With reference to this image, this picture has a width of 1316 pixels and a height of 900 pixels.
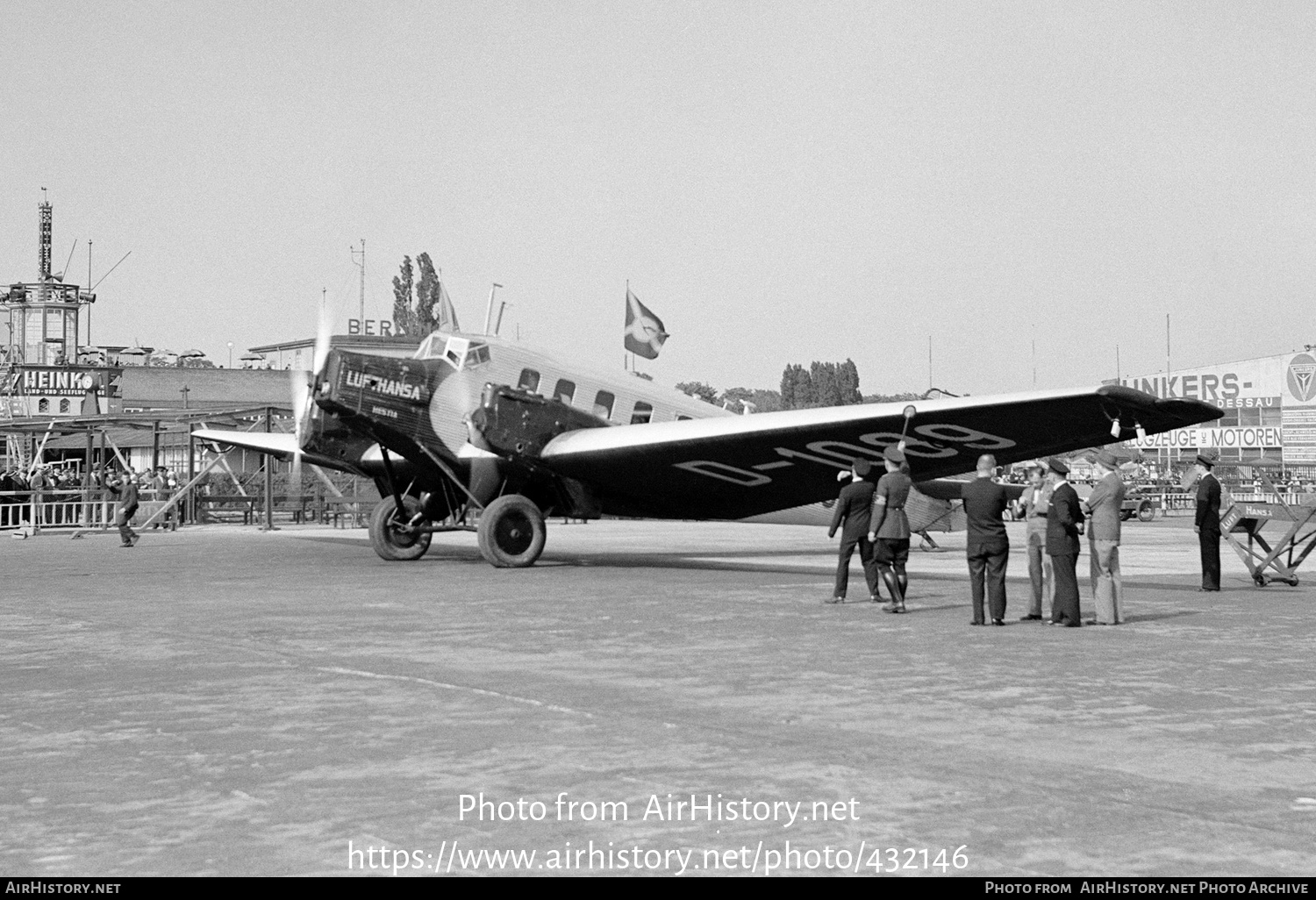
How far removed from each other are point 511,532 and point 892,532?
8851mm

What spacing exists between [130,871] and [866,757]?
386 centimetres

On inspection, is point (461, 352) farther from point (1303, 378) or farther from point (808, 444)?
point (1303, 378)

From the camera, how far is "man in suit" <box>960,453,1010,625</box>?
14164 mm

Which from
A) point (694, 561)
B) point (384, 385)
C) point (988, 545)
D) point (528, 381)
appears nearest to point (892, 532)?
point (988, 545)

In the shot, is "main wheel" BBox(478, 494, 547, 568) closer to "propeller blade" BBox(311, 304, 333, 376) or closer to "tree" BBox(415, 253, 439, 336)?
"propeller blade" BBox(311, 304, 333, 376)

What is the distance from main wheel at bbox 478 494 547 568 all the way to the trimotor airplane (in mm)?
22

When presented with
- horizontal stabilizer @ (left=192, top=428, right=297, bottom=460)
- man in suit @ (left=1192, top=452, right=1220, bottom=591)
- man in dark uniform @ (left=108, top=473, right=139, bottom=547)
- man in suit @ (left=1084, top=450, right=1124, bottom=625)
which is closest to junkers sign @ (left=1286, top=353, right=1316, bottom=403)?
man in suit @ (left=1192, top=452, right=1220, bottom=591)

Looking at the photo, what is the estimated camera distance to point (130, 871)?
5164mm

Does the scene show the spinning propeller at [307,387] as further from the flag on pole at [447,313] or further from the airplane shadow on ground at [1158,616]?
the airplane shadow on ground at [1158,616]

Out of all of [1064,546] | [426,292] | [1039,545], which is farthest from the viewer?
[426,292]

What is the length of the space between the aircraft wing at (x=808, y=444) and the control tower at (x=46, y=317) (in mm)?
117177

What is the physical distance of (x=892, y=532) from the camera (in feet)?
50.1
